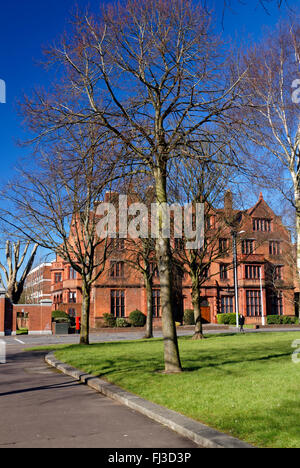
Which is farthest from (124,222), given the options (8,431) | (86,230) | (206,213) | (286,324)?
(286,324)

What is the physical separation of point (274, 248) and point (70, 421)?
175 feet

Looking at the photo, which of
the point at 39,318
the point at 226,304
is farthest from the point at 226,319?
the point at 39,318

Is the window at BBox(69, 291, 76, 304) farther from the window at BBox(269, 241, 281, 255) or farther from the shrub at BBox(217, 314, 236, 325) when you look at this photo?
the window at BBox(269, 241, 281, 255)

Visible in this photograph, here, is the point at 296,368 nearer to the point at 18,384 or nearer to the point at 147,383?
the point at 147,383

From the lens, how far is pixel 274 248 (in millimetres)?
58125

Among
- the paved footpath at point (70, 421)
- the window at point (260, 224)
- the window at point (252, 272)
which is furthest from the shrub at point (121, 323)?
the paved footpath at point (70, 421)

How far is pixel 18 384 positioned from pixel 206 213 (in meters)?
16.4

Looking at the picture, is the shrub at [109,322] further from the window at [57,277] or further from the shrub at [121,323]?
the window at [57,277]

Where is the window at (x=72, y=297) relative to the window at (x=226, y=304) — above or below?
above

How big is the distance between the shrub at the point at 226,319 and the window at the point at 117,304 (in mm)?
10669

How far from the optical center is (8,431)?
696 cm

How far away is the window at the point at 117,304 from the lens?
165 feet

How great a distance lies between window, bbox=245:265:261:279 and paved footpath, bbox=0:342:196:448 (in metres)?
44.8

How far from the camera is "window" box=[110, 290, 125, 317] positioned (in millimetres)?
50375
